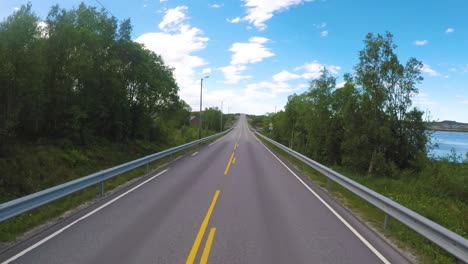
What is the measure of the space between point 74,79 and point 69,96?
1343mm

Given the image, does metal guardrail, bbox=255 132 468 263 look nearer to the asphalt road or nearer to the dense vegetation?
the asphalt road

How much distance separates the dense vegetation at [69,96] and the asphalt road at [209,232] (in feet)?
24.5

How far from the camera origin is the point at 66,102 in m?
21.3

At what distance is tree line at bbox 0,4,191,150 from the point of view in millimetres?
15586

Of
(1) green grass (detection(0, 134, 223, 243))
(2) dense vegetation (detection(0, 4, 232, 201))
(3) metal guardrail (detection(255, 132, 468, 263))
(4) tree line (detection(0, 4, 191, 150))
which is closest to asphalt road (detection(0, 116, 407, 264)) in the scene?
(3) metal guardrail (detection(255, 132, 468, 263))

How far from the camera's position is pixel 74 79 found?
22047 mm

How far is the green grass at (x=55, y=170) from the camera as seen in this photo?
23.9 feet

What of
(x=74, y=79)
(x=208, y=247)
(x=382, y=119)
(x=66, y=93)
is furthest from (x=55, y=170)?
(x=382, y=119)

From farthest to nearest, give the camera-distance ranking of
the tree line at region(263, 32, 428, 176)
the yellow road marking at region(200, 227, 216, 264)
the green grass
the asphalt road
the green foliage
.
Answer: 1. the tree line at region(263, 32, 428, 176)
2. the green foliage
3. the green grass
4. the asphalt road
5. the yellow road marking at region(200, 227, 216, 264)

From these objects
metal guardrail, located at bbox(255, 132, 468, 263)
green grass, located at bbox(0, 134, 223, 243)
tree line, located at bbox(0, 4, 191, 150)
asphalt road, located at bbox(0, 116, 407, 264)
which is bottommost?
green grass, located at bbox(0, 134, 223, 243)

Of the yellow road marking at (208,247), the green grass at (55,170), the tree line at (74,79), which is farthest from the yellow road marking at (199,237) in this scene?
the tree line at (74,79)

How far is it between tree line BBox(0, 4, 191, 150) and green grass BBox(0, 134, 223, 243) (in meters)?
1.45

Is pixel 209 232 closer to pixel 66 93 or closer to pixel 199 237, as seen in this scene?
pixel 199 237

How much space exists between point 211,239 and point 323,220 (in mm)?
3062
